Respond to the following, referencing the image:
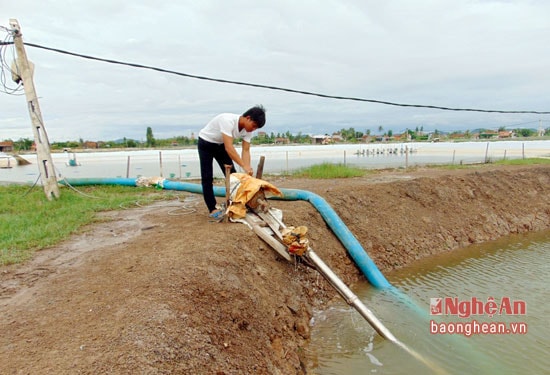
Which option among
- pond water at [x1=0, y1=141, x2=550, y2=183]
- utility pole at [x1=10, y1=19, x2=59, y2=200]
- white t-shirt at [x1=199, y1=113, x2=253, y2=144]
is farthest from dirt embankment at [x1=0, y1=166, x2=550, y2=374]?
pond water at [x1=0, y1=141, x2=550, y2=183]

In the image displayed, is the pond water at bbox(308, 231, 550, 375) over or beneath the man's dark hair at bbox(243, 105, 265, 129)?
beneath

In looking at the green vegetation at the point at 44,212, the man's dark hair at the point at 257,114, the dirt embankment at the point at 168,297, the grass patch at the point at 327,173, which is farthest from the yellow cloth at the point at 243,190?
the grass patch at the point at 327,173

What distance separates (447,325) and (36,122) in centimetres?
820

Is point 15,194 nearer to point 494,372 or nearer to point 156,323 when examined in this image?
point 156,323

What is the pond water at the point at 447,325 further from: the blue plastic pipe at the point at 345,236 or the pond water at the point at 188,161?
the pond water at the point at 188,161

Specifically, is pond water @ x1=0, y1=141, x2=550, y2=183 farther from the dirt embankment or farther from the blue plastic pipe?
the dirt embankment

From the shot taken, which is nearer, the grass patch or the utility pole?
the utility pole

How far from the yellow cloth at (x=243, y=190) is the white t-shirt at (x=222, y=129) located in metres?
0.53

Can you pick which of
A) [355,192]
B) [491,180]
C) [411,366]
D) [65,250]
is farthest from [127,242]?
[491,180]

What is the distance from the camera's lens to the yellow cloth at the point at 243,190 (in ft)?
13.2

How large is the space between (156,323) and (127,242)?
2.23 meters

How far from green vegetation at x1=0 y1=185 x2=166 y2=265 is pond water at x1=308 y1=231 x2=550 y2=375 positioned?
3.70 m

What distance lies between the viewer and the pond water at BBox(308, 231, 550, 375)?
327 cm

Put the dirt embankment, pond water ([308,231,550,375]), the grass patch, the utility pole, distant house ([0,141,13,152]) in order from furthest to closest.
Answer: distant house ([0,141,13,152]) < the grass patch < the utility pole < pond water ([308,231,550,375]) < the dirt embankment
